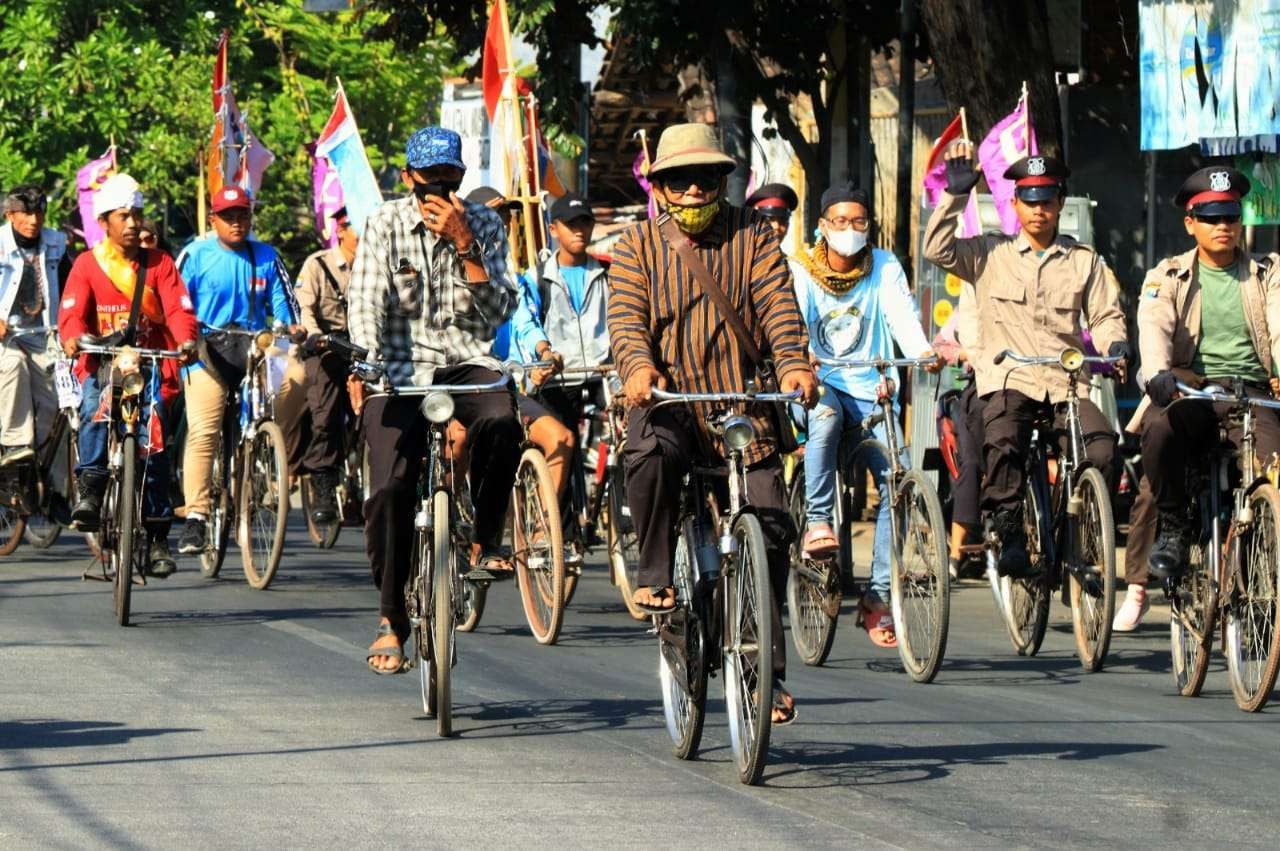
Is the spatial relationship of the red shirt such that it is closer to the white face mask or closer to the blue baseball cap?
the white face mask

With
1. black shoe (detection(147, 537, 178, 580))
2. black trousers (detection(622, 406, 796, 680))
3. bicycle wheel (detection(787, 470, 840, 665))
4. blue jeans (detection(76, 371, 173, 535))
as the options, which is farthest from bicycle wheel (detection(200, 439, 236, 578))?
black trousers (detection(622, 406, 796, 680))

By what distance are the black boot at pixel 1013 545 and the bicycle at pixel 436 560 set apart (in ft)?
9.14

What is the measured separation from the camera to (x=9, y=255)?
603 inches

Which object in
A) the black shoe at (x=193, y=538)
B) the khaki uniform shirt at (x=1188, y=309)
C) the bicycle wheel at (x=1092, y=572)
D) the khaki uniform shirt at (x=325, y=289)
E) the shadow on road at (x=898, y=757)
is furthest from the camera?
the khaki uniform shirt at (x=325, y=289)

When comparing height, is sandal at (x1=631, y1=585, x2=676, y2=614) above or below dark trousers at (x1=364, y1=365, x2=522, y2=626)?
below

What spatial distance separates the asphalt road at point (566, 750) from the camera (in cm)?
698

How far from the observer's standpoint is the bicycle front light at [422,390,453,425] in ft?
28.7

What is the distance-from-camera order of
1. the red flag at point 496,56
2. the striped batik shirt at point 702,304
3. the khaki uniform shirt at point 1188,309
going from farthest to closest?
1. the red flag at point 496,56
2. the khaki uniform shirt at point 1188,309
3. the striped batik shirt at point 702,304

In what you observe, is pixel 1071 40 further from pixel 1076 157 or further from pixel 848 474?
pixel 848 474

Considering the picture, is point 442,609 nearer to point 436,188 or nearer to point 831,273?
point 436,188

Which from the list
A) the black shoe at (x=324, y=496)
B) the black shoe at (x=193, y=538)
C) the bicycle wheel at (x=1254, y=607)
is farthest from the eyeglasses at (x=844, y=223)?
the black shoe at (x=324, y=496)

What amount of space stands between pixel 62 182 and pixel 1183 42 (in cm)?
2283

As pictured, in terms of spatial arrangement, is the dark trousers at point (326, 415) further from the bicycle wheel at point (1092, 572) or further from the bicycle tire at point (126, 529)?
the bicycle wheel at point (1092, 572)

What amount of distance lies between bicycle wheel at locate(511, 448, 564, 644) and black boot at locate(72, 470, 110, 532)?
253 centimetres
